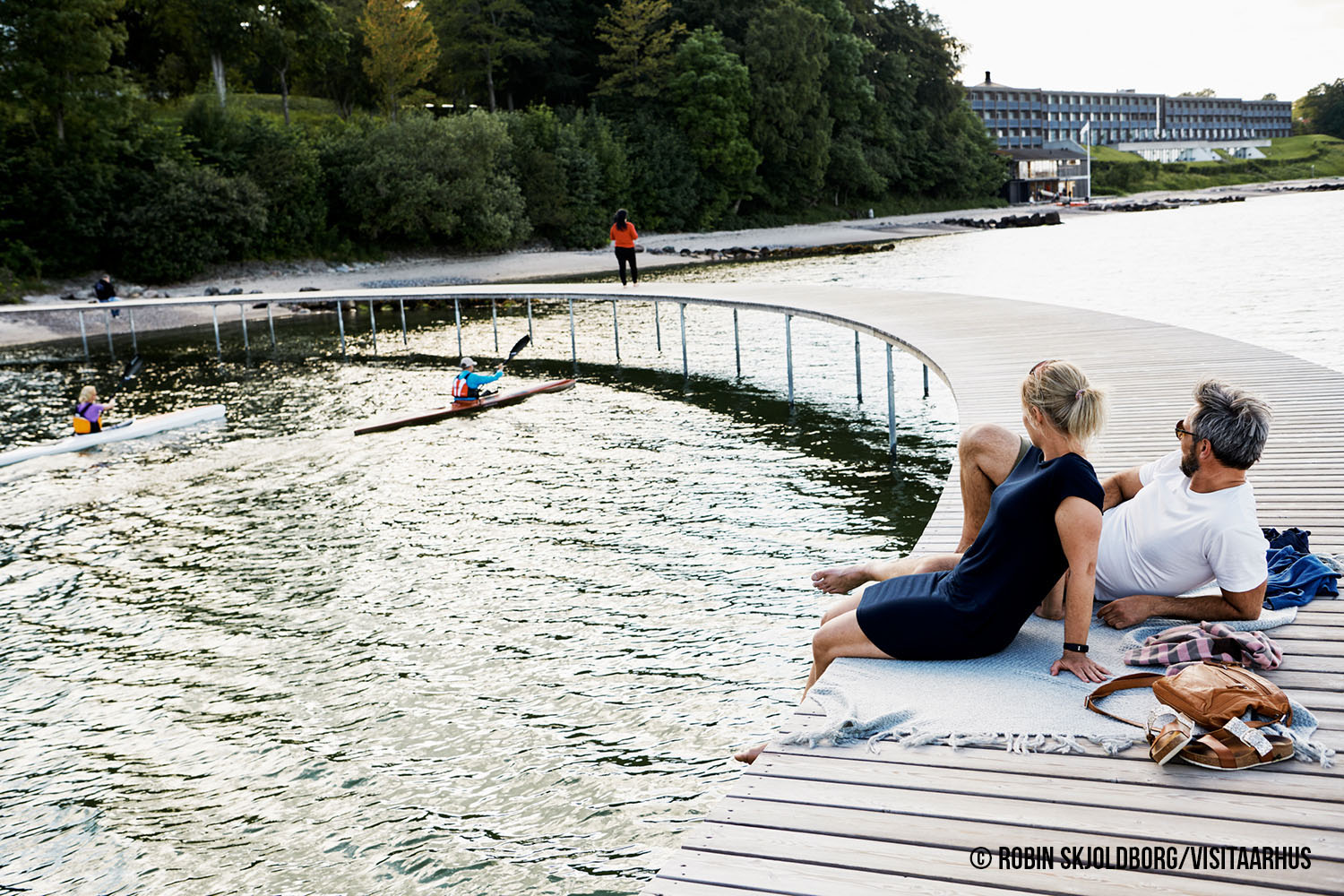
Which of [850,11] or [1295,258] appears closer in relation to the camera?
[1295,258]

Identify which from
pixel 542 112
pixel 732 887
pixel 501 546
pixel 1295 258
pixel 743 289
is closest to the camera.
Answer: pixel 732 887

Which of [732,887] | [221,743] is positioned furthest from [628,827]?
[221,743]

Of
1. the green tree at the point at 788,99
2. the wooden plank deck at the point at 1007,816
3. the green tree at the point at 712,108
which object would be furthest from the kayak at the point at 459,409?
the green tree at the point at 788,99

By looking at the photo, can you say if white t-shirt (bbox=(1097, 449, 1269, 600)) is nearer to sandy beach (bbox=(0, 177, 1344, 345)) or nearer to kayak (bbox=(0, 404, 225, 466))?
kayak (bbox=(0, 404, 225, 466))

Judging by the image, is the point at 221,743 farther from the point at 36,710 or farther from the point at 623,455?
the point at 623,455

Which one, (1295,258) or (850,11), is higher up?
(850,11)

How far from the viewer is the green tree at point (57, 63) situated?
3366 centimetres

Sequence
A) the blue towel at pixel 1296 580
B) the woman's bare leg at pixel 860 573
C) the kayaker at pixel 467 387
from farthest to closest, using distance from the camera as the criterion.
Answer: the kayaker at pixel 467 387, the woman's bare leg at pixel 860 573, the blue towel at pixel 1296 580

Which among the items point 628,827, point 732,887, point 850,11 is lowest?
point 628,827

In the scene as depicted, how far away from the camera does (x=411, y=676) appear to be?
652cm

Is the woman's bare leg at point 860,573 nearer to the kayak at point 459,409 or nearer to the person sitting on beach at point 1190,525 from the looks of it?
the person sitting on beach at point 1190,525

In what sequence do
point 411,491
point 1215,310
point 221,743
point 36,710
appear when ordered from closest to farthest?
1. point 221,743
2. point 36,710
3. point 411,491
4. point 1215,310

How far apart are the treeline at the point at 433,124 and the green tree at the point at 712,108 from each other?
132 mm

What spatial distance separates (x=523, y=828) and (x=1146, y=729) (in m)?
2.87
